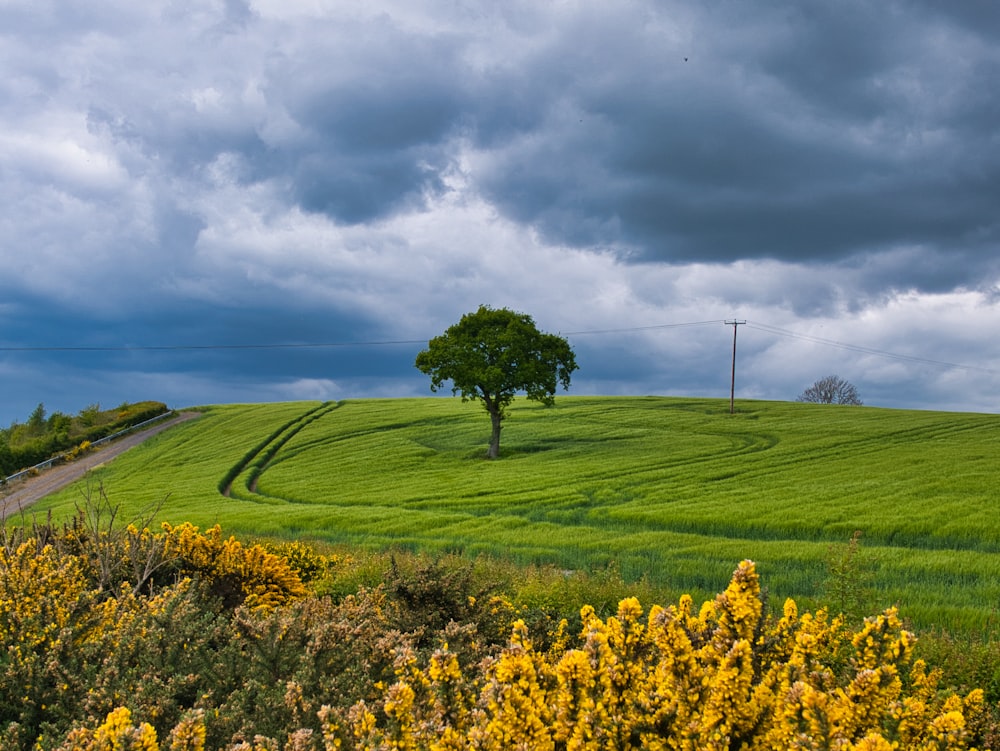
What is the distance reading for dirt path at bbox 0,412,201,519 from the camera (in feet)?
150

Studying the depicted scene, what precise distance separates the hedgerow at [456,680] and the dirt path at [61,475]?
119 feet

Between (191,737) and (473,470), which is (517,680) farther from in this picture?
(473,470)

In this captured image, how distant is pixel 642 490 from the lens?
29656 millimetres

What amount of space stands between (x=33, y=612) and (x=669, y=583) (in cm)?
1090

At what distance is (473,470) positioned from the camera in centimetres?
3841

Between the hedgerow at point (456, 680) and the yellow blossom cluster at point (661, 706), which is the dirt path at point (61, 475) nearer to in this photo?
the hedgerow at point (456, 680)

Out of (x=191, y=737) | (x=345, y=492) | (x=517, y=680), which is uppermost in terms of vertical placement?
(x=517, y=680)

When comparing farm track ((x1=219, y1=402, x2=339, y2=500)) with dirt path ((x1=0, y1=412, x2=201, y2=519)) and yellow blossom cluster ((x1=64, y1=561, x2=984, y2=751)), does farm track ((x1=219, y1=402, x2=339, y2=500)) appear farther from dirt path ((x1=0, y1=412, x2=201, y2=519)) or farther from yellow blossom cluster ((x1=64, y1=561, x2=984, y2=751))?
yellow blossom cluster ((x1=64, y1=561, x2=984, y2=751))

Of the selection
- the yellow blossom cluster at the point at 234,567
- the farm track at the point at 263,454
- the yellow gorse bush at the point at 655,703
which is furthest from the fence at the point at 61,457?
the yellow gorse bush at the point at 655,703

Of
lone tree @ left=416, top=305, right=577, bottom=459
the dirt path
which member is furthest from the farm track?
lone tree @ left=416, top=305, right=577, bottom=459

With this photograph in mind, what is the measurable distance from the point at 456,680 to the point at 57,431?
74.9m

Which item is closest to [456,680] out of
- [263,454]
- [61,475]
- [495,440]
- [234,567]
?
[234,567]

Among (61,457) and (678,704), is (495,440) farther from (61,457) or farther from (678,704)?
(678,704)

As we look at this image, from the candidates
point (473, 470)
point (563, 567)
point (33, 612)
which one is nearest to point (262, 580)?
point (33, 612)
